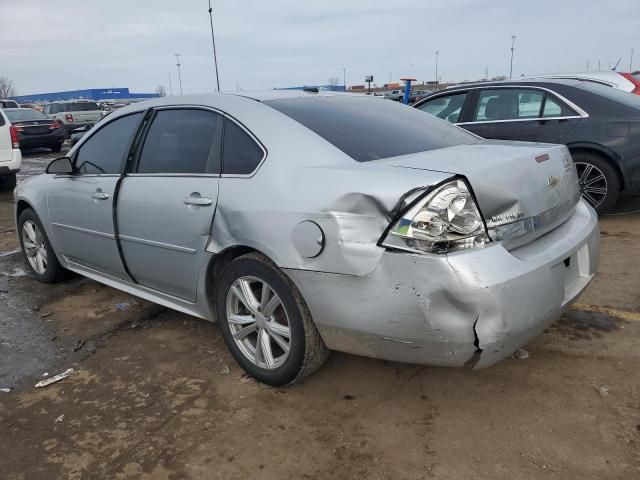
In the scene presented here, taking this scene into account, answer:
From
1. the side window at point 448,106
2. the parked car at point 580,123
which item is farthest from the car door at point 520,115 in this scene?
the side window at point 448,106

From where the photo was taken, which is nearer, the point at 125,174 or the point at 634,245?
the point at 125,174

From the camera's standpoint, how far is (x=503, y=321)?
2109mm

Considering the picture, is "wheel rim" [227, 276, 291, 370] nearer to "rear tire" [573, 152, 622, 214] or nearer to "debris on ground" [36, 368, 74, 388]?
"debris on ground" [36, 368, 74, 388]

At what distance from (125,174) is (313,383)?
1809mm

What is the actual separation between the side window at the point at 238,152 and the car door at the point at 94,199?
0.96 m

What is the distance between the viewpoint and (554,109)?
19.2 feet

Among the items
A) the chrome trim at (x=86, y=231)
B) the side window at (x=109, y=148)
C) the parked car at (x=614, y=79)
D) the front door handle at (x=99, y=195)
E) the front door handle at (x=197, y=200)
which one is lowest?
the chrome trim at (x=86, y=231)

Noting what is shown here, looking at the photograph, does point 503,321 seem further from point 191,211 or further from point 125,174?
point 125,174

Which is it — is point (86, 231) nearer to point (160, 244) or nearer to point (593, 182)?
point (160, 244)

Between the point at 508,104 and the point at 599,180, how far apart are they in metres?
1.34

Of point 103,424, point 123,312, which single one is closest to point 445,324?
point 103,424

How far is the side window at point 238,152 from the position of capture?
2746 mm

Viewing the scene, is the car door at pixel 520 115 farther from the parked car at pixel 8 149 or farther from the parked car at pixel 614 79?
the parked car at pixel 8 149

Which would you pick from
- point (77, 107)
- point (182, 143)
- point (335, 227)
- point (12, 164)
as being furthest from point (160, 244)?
point (77, 107)
